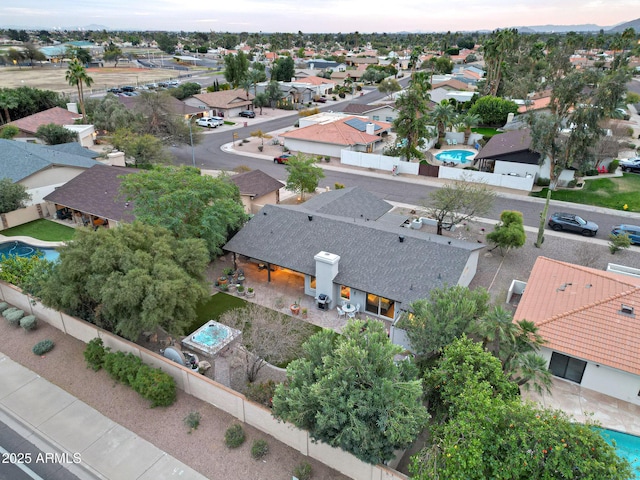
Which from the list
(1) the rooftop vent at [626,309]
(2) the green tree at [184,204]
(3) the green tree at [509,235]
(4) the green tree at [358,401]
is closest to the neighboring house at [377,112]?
(3) the green tree at [509,235]

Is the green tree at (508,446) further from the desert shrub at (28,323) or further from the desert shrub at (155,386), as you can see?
the desert shrub at (28,323)

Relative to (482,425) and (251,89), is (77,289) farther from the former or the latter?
(251,89)

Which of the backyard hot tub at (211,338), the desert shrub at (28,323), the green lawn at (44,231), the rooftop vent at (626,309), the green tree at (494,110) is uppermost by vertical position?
the green tree at (494,110)

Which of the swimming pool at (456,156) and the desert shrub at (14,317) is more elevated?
the swimming pool at (456,156)

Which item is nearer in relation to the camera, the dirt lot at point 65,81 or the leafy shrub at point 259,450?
the leafy shrub at point 259,450

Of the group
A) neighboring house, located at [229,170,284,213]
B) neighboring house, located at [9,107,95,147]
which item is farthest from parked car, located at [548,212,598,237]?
neighboring house, located at [9,107,95,147]

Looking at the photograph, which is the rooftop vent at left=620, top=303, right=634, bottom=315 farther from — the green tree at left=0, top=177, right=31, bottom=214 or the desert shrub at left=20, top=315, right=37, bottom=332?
the green tree at left=0, top=177, right=31, bottom=214

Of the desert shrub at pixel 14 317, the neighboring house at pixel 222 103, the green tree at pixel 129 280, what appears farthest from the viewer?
the neighboring house at pixel 222 103
